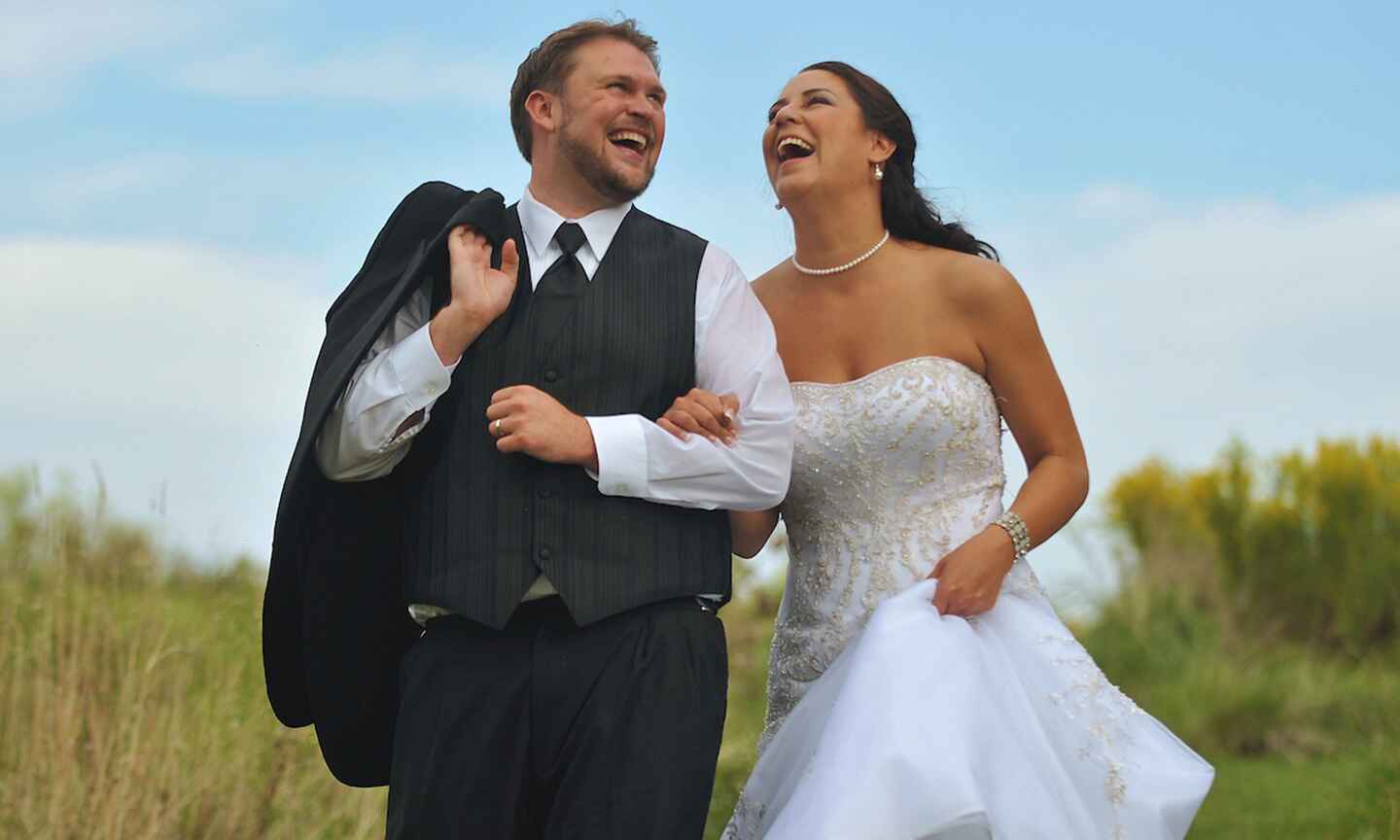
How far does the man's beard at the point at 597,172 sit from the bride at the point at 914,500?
2.48 feet

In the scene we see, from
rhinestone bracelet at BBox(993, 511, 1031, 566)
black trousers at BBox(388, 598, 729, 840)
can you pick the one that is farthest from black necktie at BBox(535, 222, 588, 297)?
rhinestone bracelet at BBox(993, 511, 1031, 566)

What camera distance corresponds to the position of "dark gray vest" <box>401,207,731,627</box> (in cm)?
321

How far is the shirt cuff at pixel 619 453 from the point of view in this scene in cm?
317

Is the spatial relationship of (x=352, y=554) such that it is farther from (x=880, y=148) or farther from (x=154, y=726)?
(x=154, y=726)

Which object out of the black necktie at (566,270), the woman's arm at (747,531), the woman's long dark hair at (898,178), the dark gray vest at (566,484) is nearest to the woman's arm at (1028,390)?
the woman's long dark hair at (898,178)

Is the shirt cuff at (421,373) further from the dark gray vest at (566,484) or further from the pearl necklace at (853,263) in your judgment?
the pearl necklace at (853,263)

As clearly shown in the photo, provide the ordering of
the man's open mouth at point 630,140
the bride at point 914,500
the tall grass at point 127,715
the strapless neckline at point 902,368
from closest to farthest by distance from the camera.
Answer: the man's open mouth at point 630,140
the bride at point 914,500
the strapless neckline at point 902,368
the tall grass at point 127,715

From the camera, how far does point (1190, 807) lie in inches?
153

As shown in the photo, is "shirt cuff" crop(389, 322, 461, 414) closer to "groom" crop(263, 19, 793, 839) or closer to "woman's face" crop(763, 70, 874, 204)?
"groom" crop(263, 19, 793, 839)

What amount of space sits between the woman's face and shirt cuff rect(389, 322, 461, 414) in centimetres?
126

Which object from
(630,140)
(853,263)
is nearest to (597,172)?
(630,140)

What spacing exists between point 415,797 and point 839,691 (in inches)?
38.9

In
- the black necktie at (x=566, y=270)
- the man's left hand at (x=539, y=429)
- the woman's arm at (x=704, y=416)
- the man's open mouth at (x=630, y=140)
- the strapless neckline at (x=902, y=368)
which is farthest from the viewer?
the strapless neckline at (x=902, y=368)

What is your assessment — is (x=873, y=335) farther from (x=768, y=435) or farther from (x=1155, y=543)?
(x=1155, y=543)
